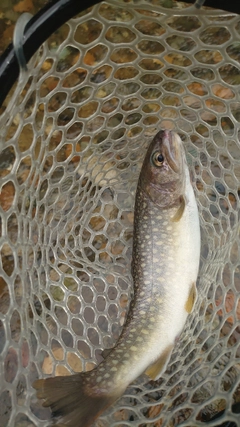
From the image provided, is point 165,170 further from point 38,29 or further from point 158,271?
point 38,29

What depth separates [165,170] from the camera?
1.80m

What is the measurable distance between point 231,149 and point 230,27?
702mm

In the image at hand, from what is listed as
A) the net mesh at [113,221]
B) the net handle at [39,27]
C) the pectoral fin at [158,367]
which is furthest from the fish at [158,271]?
the net handle at [39,27]

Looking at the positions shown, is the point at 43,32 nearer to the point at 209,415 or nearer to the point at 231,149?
the point at 231,149

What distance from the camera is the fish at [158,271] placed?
1.60 meters

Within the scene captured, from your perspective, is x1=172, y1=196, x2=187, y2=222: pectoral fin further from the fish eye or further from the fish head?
the fish eye

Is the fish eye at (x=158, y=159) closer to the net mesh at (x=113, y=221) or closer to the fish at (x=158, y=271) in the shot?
the fish at (x=158, y=271)

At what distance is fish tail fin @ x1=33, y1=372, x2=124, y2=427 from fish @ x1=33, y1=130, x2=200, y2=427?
0.08ft

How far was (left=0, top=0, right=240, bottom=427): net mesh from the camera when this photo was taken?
1660 mm

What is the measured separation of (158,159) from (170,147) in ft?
0.24

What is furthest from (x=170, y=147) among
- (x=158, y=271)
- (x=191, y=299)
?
(x=191, y=299)

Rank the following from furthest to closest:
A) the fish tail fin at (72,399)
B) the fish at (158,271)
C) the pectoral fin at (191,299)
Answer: the pectoral fin at (191,299)
the fish at (158,271)
the fish tail fin at (72,399)

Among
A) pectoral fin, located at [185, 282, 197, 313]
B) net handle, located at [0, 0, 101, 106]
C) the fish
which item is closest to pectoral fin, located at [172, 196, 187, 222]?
the fish

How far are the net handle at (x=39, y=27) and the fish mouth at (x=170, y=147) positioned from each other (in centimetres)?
62
